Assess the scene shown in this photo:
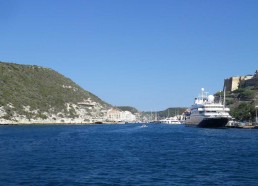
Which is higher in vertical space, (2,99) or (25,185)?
(2,99)

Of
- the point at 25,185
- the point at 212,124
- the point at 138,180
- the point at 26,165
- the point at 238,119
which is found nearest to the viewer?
the point at 25,185

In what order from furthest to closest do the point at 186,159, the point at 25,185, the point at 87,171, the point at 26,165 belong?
the point at 186,159 → the point at 26,165 → the point at 87,171 → the point at 25,185

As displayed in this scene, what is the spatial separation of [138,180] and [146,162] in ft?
32.9

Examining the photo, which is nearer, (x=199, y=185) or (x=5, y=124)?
(x=199, y=185)

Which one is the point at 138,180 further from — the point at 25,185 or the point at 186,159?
the point at 186,159

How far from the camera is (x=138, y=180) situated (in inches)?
1228

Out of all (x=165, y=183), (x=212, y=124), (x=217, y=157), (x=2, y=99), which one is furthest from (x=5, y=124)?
(x=165, y=183)

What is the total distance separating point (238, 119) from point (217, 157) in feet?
453

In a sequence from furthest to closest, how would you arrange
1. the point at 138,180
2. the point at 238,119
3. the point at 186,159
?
the point at 238,119, the point at 186,159, the point at 138,180

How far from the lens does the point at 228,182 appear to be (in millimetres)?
30672

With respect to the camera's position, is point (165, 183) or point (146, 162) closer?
point (165, 183)

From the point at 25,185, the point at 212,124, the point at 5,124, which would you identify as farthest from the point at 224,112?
the point at 25,185

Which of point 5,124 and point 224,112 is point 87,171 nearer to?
point 224,112

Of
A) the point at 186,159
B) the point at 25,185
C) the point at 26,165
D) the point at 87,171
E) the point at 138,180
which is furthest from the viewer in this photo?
the point at 186,159
